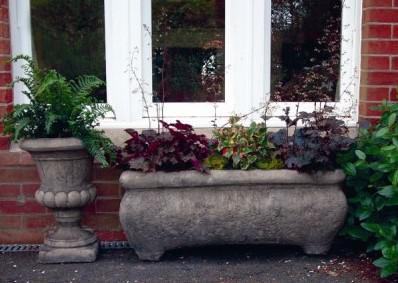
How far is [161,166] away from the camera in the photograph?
151 inches

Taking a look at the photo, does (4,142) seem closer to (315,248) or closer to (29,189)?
(29,189)

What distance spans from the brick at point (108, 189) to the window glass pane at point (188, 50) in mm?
687

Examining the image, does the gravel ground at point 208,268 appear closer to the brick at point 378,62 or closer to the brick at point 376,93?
the brick at point 376,93

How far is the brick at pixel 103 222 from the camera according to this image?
4.31 metres

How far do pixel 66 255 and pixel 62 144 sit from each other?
29.2 inches

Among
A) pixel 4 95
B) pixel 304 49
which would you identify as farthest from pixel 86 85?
pixel 304 49

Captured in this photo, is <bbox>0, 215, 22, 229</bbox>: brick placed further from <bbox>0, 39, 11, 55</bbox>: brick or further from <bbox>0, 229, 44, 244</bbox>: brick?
<bbox>0, 39, 11, 55</bbox>: brick

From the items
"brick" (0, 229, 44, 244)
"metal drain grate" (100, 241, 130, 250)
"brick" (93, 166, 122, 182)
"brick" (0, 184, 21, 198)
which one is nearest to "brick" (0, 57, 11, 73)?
"brick" (0, 184, 21, 198)

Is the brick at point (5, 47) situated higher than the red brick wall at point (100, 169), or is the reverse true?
the brick at point (5, 47)

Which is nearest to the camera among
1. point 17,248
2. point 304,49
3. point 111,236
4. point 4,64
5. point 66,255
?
point 66,255

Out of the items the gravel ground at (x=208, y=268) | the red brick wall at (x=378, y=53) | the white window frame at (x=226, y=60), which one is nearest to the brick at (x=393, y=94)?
the red brick wall at (x=378, y=53)

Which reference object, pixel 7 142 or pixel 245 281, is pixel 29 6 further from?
pixel 245 281

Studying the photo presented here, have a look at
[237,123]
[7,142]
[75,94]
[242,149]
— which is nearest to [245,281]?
[242,149]

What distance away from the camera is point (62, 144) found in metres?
3.70
